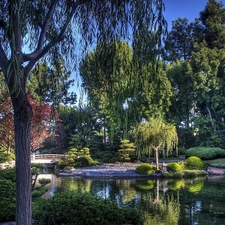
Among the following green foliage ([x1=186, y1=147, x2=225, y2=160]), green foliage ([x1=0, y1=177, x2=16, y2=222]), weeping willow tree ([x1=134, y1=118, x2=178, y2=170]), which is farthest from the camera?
green foliage ([x1=186, y1=147, x2=225, y2=160])

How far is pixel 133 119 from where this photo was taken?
3.05 metres

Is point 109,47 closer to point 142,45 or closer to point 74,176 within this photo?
point 142,45

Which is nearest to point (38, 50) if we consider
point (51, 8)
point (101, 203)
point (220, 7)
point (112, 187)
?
point (51, 8)

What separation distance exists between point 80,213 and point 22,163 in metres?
1.88

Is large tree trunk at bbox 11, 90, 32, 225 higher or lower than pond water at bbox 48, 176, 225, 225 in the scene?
higher

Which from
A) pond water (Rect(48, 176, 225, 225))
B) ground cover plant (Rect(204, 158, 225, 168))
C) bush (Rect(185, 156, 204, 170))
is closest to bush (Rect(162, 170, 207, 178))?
bush (Rect(185, 156, 204, 170))

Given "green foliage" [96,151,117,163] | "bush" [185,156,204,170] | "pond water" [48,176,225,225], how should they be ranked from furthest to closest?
"green foliage" [96,151,117,163] → "bush" [185,156,204,170] → "pond water" [48,176,225,225]

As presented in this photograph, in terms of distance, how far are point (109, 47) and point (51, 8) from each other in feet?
2.31

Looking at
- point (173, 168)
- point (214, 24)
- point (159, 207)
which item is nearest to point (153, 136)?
point (173, 168)

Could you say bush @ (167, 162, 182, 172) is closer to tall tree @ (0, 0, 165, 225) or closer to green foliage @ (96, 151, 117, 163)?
green foliage @ (96, 151, 117, 163)

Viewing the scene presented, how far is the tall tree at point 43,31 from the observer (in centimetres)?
264

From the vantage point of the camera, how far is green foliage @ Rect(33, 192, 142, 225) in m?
4.16

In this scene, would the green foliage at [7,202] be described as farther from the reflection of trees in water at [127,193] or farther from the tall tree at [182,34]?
the tall tree at [182,34]

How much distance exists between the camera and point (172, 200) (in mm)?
9266
